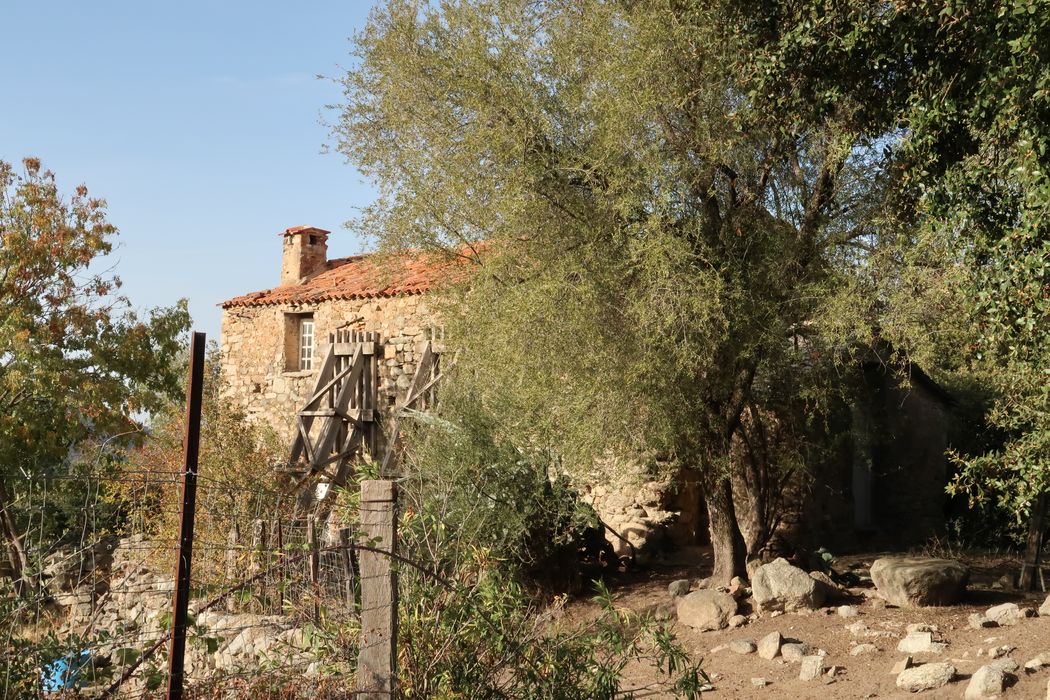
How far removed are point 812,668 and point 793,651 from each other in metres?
0.52

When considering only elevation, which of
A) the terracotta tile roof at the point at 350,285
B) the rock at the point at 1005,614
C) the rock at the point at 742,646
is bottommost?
the rock at the point at 742,646

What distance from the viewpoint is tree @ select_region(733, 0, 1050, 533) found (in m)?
7.55

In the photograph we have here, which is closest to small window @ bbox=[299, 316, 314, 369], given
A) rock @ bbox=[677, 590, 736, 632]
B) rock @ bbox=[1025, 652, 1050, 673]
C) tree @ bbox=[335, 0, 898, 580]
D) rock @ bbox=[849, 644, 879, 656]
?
tree @ bbox=[335, 0, 898, 580]

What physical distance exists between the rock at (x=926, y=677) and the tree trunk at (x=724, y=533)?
3473mm

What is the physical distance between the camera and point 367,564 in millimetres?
5285

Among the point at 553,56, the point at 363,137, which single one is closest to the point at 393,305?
the point at 363,137

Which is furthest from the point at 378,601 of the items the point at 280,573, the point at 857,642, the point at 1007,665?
the point at 857,642

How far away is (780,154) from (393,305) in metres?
9.22

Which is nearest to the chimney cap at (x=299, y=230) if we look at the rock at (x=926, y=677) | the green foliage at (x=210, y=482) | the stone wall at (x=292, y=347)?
the stone wall at (x=292, y=347)

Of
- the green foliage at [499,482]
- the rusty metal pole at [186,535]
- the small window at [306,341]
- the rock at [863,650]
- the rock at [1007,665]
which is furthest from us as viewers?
the small window at [306,341]

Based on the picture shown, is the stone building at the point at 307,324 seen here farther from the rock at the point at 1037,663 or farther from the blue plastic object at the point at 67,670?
the blue plastic object at the point at 67,670

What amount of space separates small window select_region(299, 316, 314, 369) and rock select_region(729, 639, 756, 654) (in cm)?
1226

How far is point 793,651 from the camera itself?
10180 mm

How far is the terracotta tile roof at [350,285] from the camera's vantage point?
1736 centimetres
